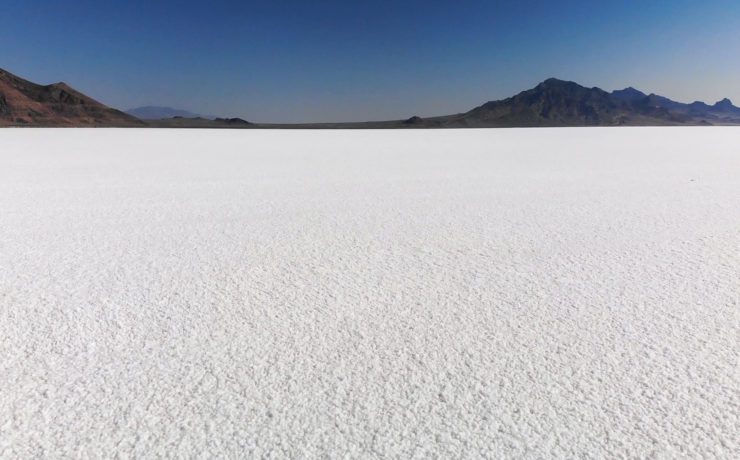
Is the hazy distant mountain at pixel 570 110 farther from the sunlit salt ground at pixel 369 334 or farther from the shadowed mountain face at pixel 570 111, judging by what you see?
the sunlit salt ground at pixel 369 334

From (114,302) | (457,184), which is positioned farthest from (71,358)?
(457,184)

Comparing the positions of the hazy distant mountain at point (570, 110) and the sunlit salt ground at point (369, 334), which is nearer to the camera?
the sunlit salt ground at point (369, 334)

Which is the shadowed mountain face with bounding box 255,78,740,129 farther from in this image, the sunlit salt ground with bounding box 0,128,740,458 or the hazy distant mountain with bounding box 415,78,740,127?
the sunlit salt ground with bounding box 0,128,740,458

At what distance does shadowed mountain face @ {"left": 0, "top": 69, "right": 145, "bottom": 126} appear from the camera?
74.4 meters

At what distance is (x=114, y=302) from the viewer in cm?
243

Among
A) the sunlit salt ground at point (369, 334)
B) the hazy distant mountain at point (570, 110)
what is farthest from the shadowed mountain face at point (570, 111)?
the sunlit salt ground at point (369, 334)

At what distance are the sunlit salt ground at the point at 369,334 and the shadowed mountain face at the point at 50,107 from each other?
80.2m

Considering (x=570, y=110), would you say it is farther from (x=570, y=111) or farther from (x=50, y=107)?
(x=50, y=107)

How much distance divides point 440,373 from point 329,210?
3.24m

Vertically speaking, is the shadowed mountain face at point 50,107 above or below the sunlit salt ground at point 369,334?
above

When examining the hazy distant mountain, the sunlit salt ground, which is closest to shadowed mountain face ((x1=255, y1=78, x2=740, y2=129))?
the hazy distant mountain

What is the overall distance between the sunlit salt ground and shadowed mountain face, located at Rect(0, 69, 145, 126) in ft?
263

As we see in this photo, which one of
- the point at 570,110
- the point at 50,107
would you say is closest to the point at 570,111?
the point at 570,110

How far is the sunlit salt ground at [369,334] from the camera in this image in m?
1.44
